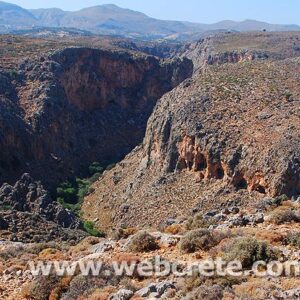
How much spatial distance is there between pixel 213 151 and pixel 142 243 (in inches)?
708

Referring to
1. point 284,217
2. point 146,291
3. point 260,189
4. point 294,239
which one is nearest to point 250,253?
point 294,239

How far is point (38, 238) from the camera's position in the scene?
2217cm

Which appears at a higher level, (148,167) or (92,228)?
(148,167)

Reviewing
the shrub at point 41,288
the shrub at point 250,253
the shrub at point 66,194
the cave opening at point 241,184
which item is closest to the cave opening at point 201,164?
the cave opening at point 241,184

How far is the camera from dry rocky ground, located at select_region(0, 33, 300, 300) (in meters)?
13.5

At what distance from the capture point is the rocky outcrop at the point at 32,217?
22.9 m

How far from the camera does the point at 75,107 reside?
59.0 m

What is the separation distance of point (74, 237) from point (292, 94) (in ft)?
69.1

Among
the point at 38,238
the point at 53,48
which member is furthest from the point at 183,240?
the point at 53,48

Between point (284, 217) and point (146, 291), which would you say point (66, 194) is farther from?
point (146, 291)

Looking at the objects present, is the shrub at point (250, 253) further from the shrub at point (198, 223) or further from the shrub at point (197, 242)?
the shrub at point (198, 223)

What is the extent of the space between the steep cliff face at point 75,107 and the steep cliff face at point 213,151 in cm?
770

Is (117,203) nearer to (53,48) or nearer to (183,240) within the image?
(183,240)

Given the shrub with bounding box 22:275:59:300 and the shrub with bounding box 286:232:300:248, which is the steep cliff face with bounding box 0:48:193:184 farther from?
the shrub with bounding box 286:232:300:248
